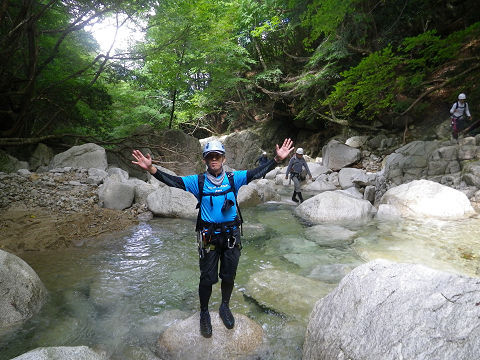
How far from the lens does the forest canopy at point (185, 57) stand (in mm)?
8891

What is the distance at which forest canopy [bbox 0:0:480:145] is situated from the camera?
8891mm

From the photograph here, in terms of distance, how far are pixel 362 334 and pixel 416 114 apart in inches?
706

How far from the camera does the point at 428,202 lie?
8.12m

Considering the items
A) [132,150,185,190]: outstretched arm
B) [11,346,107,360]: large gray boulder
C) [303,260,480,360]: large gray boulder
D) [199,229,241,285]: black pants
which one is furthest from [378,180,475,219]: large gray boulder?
[11,346,107,360]: large gray boulder

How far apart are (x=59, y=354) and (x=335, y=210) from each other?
7.72m

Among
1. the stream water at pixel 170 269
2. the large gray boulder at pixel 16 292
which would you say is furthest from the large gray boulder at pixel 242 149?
the large gray boulder at pixel 16 292

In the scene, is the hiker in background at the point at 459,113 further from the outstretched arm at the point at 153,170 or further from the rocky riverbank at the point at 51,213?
the rocky riverbank at the point at 51,213

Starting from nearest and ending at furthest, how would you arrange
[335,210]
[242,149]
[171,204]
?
[335,210] < [171,204] < [242,149]

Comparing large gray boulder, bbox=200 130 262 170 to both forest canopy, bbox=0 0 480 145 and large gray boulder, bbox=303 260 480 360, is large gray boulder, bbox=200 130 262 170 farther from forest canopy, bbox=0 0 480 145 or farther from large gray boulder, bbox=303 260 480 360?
large gray boulder, bbox=303 260 480 360

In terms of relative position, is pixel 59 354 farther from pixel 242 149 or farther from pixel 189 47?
pixel 242 149

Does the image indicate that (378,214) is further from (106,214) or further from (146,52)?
(146,52)

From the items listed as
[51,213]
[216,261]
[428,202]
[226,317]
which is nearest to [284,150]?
[216,261]

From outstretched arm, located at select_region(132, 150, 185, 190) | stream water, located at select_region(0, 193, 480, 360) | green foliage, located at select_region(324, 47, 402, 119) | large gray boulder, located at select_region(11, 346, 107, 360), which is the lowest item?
stream water, located at select_region(0, 193, 480, 360)

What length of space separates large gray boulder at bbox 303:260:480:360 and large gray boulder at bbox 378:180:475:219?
656cm
